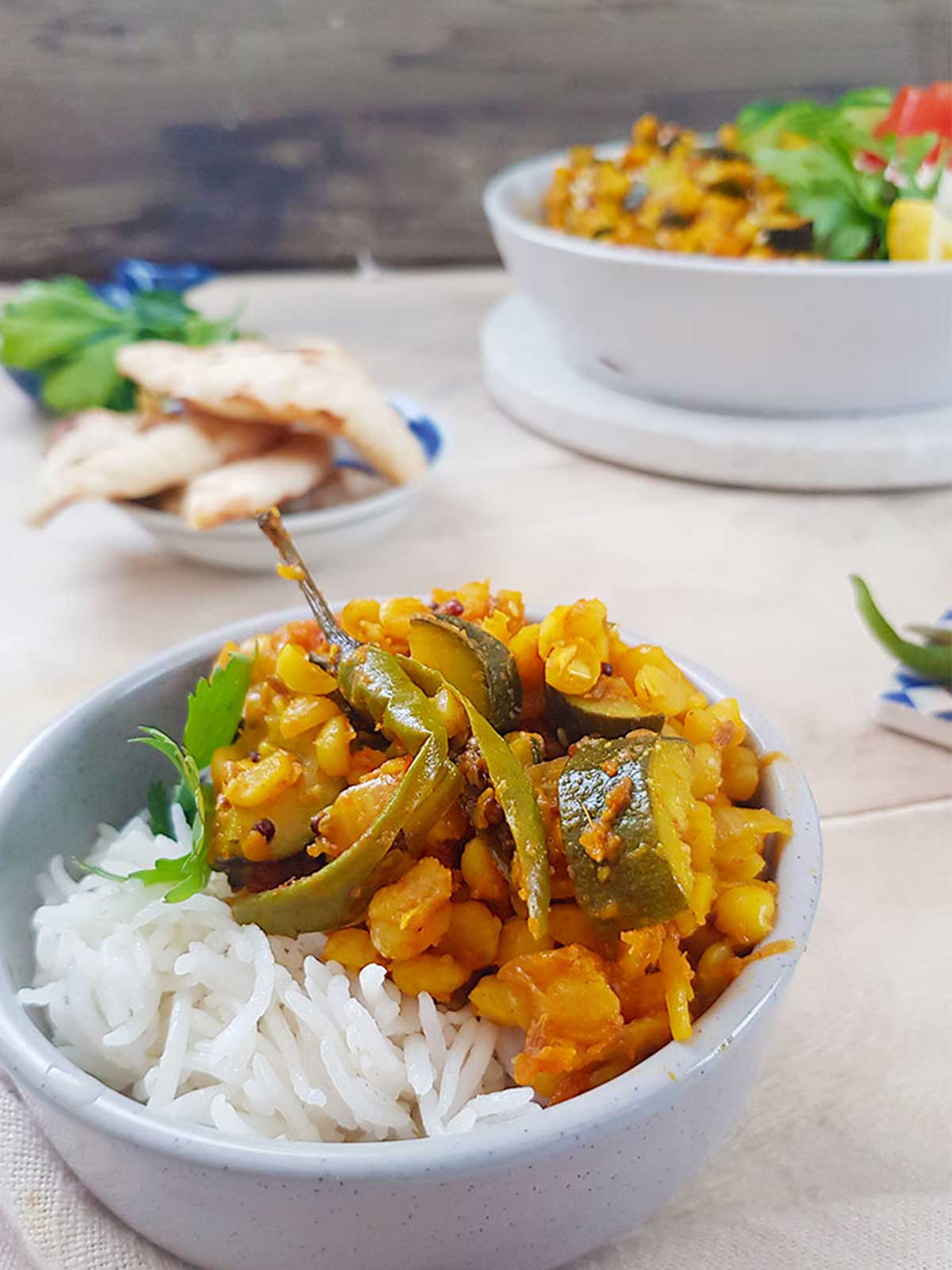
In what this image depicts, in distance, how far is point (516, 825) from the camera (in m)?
1.12

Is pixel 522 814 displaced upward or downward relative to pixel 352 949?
upward

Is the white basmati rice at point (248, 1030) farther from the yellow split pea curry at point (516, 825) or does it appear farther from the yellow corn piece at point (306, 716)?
the yellow corn piece at point (306, 716)

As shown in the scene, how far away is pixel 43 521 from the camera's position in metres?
2.18

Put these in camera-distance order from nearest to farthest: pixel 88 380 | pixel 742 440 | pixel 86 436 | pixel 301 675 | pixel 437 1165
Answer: pixel 437 1165 → pixel 301 675 → pixel 86 436 → pixel 742 440 → pixel 88 380

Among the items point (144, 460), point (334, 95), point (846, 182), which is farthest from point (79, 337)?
point (846, 182)

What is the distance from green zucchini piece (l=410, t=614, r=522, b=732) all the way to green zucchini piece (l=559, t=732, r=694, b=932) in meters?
0.15

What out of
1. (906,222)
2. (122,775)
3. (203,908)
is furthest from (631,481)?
(203,908)

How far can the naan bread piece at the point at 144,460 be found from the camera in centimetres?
216

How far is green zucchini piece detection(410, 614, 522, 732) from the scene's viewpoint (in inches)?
49.9

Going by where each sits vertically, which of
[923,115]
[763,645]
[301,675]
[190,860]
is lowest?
[763,645]

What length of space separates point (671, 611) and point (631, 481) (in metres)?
0.60

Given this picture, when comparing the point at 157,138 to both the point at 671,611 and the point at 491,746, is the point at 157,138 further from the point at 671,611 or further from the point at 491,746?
the point at 491,746

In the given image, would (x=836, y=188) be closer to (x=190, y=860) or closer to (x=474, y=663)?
(x=474, y=663)

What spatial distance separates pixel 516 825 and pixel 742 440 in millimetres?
1712
